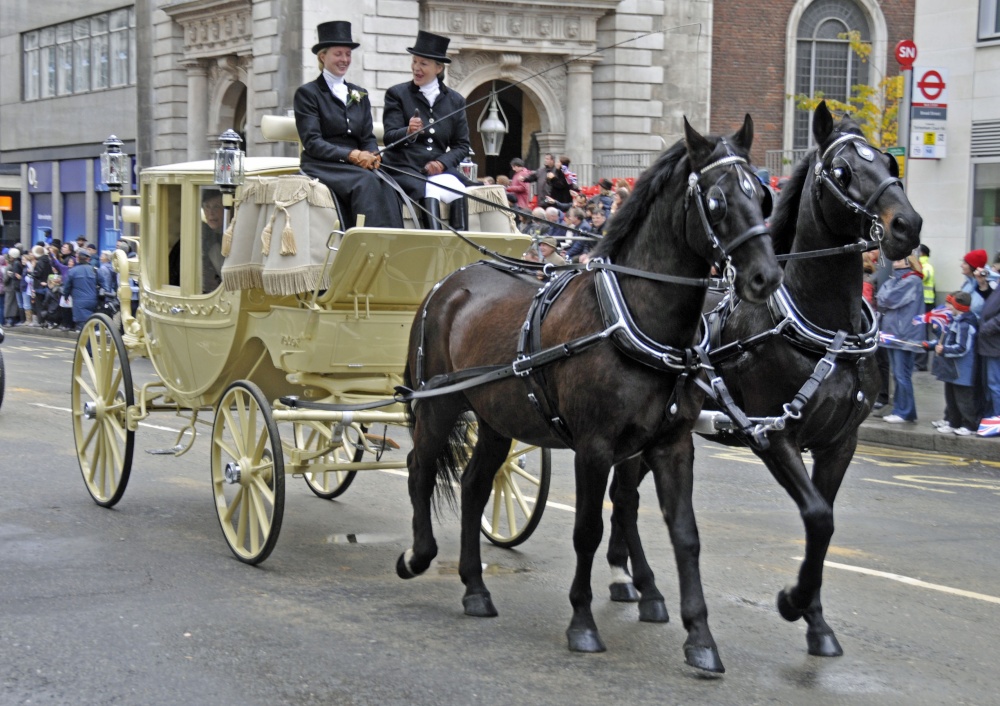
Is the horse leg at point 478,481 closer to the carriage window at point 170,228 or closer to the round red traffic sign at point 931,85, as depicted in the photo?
the carriage window at point 170,228

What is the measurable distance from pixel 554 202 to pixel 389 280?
12702mm

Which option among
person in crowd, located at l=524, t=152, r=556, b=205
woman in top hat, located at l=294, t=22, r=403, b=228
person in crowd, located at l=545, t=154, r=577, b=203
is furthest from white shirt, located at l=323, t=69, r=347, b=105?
person in crowd, located at l=545, t=154, r=577, b=203

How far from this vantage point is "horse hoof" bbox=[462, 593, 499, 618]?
20.5 ft

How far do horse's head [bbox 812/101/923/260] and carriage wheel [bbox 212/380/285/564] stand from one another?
303 centimetres

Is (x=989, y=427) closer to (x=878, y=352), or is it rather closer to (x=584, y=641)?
(x=878, y=352)

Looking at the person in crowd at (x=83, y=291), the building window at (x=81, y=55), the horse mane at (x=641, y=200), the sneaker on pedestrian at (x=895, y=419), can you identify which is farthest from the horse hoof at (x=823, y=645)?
the building window at (x=81, y=55)

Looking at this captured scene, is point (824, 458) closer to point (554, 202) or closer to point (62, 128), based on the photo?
point (554, 202)

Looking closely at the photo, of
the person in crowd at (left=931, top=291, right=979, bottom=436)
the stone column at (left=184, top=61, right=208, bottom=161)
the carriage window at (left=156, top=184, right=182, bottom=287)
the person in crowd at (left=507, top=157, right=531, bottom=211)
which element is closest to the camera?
the carriage window at (left=156, top=184, right=182, bottom=287)

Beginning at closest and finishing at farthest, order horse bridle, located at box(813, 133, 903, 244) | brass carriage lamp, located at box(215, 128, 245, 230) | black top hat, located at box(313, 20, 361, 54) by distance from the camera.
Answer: horse bridle, located at box(813, 133, 903, 244) → brass carriage lamp, located at box(215, 128, 245, 230) → black top hat, located at box(313, 20, 361, 54)

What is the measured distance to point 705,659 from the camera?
528cm

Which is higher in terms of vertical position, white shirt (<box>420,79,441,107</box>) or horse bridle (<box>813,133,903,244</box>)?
white shirt (<box>420,79,441,107</box>)

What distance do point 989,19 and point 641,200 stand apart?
15257mm

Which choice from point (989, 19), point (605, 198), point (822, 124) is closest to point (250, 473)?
point (822, 124)

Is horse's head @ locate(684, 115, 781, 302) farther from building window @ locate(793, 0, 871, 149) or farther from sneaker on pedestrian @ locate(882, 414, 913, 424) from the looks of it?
building window @ locate(793, 0, 871, 149)
